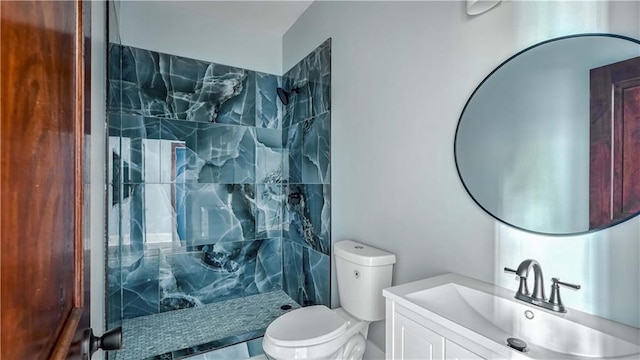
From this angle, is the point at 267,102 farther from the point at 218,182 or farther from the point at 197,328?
the point at 197,328

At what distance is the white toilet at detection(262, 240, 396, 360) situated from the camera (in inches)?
58.0

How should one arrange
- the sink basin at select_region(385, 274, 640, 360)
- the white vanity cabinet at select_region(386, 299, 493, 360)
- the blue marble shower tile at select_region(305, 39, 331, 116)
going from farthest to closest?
the blue marble shower tile at select_region(305, 39, 331, 116), the white vanity cabinet at select_region(386, 299, 493, 360), the sink basin at select_region(385, 274, 640, 360)

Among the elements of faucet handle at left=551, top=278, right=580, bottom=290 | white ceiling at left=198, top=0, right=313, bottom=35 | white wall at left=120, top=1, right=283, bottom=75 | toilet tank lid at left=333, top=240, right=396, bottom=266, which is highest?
white ceiling at left=198, top=0, right=313, bottom=35

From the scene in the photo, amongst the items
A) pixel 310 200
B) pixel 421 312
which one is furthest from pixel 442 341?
pixel 310 200

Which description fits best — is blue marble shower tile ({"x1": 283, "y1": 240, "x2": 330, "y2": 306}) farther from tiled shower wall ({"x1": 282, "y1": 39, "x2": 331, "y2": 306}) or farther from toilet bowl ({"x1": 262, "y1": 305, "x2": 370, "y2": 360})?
toilet bowl ({"x1": 262, "y1": 305, "x2": 370, "y2": 360})

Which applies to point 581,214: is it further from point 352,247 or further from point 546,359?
point 352,247

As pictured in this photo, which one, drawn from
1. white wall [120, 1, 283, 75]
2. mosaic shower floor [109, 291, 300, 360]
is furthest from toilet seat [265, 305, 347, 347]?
white wall [120, 1, 283, 75]

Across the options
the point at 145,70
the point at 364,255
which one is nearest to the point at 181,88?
the point at 145,70

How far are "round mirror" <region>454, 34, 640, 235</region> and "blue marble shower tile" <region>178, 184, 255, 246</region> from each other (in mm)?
2142

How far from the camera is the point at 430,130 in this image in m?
1.49

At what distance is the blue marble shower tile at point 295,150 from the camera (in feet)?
9.07

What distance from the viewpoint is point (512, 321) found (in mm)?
1030

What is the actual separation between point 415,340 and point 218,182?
225 centimetres

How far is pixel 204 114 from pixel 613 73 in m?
2.70
